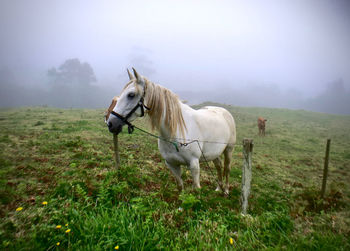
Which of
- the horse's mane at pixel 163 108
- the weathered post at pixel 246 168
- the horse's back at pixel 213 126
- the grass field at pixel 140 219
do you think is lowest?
the grass field at pixel 140 219

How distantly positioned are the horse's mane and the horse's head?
0.50ft

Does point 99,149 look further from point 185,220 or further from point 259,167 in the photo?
point 259,167

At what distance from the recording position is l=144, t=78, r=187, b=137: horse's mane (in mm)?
3336

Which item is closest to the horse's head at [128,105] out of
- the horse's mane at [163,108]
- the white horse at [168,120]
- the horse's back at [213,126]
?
the white horse at [168,120]

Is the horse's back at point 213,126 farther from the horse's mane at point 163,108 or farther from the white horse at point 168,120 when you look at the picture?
the horse's mane at point 163,108

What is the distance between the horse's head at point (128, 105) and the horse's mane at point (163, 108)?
151 mm

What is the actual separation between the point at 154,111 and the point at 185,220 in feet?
6.98

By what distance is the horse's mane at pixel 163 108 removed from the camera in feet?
10.9

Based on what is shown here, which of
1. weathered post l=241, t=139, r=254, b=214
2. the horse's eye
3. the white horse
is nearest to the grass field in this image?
weathered post l=241, t=139, r=254, b=214

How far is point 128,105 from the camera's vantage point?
3158mm

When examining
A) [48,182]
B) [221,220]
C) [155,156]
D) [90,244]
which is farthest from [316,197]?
[48,182]

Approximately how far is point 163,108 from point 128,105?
0.73 meters

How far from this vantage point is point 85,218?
2.57 m

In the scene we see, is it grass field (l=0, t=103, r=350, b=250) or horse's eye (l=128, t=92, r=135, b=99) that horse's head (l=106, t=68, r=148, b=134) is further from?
grass field (l=0, t=103, r=350, b=250)
